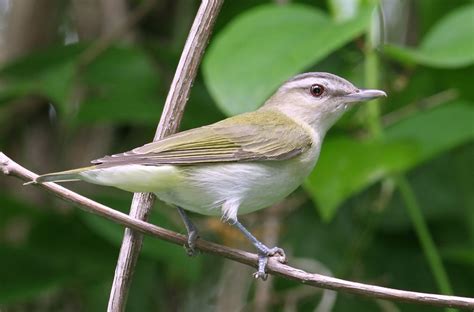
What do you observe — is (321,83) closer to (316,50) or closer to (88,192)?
(316,50)

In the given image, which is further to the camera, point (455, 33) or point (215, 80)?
point (455, 33)

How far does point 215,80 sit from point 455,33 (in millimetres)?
1044

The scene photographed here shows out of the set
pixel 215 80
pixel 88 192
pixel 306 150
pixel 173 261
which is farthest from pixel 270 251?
pixel 88 192

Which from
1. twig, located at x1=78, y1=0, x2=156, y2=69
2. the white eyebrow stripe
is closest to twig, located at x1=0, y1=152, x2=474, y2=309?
the white eyebrow stripe

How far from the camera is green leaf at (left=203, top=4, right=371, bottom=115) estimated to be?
9.43 ft

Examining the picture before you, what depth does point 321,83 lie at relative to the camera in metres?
2.98

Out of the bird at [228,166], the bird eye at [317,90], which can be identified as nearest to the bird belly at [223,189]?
the bird at [228,166]

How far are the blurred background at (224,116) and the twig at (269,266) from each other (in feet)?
3.20

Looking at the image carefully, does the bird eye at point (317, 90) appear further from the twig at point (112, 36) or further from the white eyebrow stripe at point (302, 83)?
the twig at point (112, 36)

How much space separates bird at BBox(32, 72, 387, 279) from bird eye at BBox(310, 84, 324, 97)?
5 cm

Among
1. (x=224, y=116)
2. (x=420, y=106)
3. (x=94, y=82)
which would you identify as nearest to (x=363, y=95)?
(x=420, y=106)

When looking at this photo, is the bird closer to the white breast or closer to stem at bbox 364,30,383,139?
the white breast

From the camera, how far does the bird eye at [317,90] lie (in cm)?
299

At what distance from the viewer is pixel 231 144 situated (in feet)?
8.57
